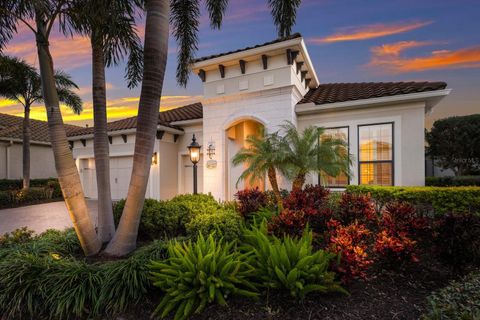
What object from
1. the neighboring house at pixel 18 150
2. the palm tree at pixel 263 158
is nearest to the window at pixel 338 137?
the palm tree at pixel 263 158

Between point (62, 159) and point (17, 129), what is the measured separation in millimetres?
19579

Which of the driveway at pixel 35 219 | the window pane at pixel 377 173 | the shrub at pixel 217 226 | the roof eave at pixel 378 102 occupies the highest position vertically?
the roof eave at pixel 378 102

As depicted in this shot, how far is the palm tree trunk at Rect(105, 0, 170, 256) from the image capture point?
466 cm

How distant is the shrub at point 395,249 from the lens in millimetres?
3545

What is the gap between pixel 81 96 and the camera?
58.5 feet

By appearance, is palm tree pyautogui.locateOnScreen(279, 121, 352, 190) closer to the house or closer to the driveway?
the house

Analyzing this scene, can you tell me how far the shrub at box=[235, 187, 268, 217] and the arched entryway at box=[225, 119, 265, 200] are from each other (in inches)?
163

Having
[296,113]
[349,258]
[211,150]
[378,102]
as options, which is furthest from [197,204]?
[378,102]

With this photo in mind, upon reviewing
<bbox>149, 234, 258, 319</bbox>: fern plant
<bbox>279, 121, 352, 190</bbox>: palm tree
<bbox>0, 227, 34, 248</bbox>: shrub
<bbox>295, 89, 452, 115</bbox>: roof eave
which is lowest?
<bbox>0, 227, 34, 248</bbox>: shrub

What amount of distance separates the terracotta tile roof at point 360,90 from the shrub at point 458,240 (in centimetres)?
642

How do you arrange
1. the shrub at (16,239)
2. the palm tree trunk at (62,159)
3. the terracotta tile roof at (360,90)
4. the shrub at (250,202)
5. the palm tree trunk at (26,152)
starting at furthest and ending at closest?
the palm tree trunk at (26,152) < the terracotta tile roof at (360,90) < the shrub at (250,202) < the shrub at (16,239) < the palm tree trunk at (62,159)

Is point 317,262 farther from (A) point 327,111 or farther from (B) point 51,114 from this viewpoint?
(A) point 327,111

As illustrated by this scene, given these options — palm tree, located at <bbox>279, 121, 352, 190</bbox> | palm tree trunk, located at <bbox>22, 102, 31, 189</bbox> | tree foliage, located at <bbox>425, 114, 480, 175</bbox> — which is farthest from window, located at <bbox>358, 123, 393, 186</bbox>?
palm tree trunk, located at <bbox>22, 102, 31, 189</bbox>

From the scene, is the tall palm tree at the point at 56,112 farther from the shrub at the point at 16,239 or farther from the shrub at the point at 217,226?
the shrub at the point at 217,226
